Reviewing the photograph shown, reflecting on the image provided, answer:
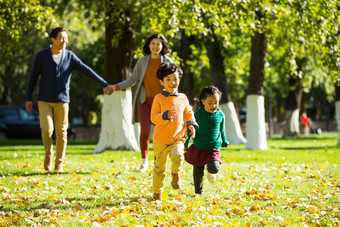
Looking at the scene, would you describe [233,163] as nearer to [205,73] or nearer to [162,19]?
[162,19]

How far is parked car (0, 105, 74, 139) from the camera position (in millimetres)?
23312

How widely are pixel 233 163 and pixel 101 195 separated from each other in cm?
489

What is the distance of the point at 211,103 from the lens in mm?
6270

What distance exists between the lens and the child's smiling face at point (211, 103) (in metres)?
6.23

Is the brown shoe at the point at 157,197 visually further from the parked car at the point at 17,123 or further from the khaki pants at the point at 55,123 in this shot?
the parked car at the point at 17,123

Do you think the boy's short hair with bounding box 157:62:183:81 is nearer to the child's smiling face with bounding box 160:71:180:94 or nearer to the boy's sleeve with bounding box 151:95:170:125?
the child's smiling face with bounding box 160:71:180:94

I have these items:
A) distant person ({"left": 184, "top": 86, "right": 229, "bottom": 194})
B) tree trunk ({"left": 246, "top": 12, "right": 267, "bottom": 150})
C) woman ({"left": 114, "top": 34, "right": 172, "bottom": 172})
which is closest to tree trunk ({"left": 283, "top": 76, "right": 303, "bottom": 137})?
tree trunk ({"left": 246, "top": 12, "right": 267, "bottom": 150})

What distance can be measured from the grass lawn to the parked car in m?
14.4

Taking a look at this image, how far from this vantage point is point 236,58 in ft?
80.1

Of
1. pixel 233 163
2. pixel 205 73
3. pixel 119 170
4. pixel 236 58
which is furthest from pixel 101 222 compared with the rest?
pixel 205 73

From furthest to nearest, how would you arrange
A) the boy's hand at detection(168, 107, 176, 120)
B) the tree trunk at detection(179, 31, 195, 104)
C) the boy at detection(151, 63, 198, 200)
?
the tree trunk at detection(179, 31, 195, 104), the boy at detection(151, 63, 198, 200), the boy's hand at detection(168, 107, 176, 120)

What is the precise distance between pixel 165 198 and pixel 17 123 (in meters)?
18.8

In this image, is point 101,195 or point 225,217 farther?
point 101,195

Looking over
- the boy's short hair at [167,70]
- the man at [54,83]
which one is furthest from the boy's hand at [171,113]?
the man at [54,83]
